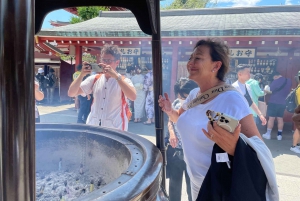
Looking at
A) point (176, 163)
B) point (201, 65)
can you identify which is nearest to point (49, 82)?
point (176, 163)

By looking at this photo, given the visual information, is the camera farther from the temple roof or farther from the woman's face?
the temple roof

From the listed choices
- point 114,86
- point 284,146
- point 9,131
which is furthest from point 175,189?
point 284,146

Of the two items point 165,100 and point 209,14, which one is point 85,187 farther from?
point 209,14

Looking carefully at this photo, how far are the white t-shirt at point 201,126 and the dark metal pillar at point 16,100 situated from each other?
999 millimetres

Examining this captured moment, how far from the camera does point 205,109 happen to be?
1345 mm

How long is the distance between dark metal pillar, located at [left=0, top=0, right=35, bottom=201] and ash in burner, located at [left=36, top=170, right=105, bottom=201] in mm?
1116

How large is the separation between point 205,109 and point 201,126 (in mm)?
101

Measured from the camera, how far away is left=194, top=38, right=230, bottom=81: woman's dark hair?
145 cm

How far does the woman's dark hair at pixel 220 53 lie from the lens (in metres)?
1.45

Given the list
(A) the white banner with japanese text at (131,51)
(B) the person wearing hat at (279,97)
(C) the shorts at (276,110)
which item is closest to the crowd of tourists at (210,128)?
(B) the person wearing hat at (279,97)

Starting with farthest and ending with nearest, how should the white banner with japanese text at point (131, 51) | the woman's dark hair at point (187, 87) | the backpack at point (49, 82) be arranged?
the backpack at point (49, 82) → the white banner with japanese text at point (131, 51) → the woman's dark hair at point (187, 87)

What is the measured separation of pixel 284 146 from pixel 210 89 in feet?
15.8

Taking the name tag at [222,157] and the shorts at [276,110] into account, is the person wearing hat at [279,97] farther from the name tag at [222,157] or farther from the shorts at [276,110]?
the name tag at [222,157]

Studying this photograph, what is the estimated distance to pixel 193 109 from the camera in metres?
1.43
